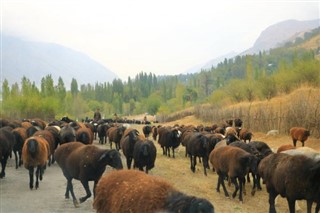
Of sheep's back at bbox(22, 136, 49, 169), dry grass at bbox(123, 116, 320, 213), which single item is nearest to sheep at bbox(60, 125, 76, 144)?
sheep's back at bbox(22, 136, 49, 169)

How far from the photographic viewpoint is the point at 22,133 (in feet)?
56.1

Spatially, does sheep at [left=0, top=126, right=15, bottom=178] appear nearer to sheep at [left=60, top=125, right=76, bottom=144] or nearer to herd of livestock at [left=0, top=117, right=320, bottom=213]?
herd of livestock at [left=0, top=117, right=320, bottom=213]

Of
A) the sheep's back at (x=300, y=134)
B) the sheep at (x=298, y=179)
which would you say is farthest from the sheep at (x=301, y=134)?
the sheep at (x=298, y=179)

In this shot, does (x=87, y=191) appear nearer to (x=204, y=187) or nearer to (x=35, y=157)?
(x=35, y=157)

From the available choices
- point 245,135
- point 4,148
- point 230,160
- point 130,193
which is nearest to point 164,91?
point 245,135

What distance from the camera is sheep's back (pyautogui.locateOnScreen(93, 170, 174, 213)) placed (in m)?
5.73

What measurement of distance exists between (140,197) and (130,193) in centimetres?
33

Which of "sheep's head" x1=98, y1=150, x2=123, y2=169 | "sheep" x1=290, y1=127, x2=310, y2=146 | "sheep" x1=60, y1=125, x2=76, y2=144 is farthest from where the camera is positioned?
"sheep" x1=290, y1=127, x2=310, y2=146

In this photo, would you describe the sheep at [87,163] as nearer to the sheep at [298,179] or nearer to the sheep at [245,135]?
the sheep at [298,179]

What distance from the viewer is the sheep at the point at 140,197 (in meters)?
5.23

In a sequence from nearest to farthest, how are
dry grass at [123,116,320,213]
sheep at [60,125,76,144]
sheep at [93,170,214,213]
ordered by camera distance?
sheep at [93,170,214,213], dry grass at [123,116,320,213], sheep at [60,125,76,144]

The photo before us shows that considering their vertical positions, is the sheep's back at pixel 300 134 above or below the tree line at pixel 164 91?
below

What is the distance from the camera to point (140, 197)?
5.88 meters

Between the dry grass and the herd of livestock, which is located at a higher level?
the herd of livestock
